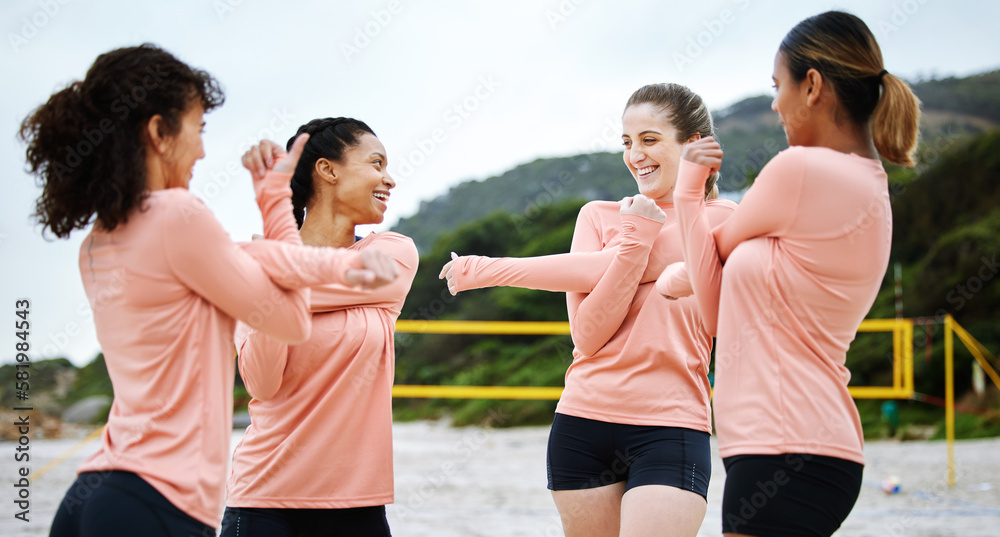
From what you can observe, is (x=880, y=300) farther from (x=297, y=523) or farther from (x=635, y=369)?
(x=297, y=523)

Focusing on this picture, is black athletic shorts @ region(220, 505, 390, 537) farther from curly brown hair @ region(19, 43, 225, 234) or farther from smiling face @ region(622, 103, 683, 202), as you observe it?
smiling face @ region(622, 103, 683, 202)

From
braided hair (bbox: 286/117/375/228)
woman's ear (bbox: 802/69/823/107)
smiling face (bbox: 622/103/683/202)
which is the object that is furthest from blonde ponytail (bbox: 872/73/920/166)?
braided hair (bbox: 286/117/375/228)

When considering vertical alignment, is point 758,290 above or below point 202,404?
above

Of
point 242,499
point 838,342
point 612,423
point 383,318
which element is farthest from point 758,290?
point 242,499

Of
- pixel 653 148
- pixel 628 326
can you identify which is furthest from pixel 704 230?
pixel 653 148

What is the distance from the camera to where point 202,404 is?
4.95 ft

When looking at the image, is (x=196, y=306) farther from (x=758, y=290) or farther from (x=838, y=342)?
(x=838, y=342)

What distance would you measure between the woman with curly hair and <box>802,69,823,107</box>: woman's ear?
921 mm

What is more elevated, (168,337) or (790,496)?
(168,337)

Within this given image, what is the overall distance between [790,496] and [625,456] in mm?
710

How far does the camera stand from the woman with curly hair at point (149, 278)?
1.46 m

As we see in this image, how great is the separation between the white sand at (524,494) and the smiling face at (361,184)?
364cm

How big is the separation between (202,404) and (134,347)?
0.53 feet

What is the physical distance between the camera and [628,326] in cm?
225
